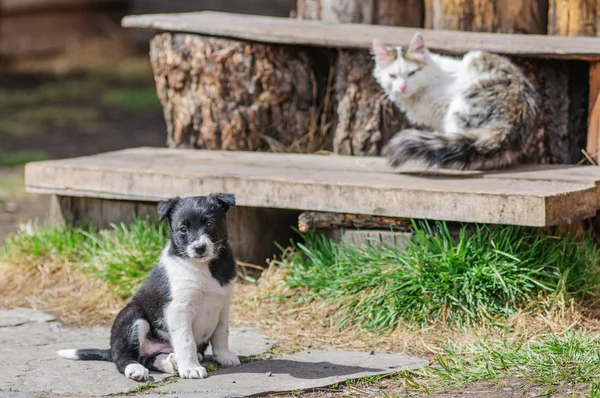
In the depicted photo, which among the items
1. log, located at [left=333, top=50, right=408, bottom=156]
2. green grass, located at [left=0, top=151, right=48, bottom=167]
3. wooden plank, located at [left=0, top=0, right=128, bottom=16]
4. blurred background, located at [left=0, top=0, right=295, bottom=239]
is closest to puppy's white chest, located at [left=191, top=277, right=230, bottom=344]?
log, located at [left=333, top=50, right=408, bottom=156]

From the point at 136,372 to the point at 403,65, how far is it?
8.05 ft

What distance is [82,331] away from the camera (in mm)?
4988

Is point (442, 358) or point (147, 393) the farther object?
point (442, 358)

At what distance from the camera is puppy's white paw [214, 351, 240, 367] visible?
429 cm

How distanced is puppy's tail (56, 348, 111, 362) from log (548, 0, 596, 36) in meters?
3.23

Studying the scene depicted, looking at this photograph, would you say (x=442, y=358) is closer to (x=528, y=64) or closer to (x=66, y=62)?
(x=528, y=64)

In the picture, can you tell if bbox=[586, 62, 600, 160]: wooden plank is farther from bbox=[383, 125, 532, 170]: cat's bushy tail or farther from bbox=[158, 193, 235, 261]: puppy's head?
bbox=[158, 193, 235, 261]: puppy's head

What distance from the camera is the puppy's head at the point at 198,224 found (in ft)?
13.2

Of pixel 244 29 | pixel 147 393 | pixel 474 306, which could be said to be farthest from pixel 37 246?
pixel 474 306

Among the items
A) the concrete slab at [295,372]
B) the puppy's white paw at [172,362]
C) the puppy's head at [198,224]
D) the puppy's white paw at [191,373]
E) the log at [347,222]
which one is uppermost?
the puppy's head at [198,224]

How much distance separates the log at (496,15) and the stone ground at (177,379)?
2406 millimetres

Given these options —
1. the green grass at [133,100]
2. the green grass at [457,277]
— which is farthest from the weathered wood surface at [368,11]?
the green grass at [133,100]

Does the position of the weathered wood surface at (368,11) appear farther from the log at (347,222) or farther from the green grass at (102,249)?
the green grass at (102,249)

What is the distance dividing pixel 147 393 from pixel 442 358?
48.7 inches
